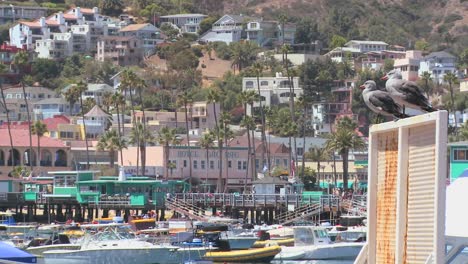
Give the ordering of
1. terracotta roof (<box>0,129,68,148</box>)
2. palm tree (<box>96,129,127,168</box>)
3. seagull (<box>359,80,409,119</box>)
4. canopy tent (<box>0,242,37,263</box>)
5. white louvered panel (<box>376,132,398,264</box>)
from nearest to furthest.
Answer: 1. white louvered panel (<box>376,132,398,264</box>)
2. seagull (<box>359,80,409,119</box>)
3. canopy tent (<box>0,242,37,263</box>)
4. palm tree (<box>96,129,127,168</box>)
5. terracotta roof (<box>0,129,68,148</box>)

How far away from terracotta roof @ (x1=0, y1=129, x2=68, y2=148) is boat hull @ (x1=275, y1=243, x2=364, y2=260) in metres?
81.1

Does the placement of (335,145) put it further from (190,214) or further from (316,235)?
(316,235)

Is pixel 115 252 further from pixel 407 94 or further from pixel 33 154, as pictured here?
pixel 33 154

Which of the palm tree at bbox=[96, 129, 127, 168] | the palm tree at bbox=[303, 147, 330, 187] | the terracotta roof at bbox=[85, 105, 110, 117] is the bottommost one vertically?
the palm tree at bbox=[303, 147, 330, 187]

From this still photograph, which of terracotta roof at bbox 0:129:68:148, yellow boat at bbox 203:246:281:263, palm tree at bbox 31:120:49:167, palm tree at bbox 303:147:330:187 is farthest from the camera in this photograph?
palm tree at bbox 303:147:330:187

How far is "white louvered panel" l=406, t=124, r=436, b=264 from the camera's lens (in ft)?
53.3

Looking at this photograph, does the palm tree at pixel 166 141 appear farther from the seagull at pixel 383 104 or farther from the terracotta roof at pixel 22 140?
the seagull at pixel 383 104

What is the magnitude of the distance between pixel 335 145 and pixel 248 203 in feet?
84.5

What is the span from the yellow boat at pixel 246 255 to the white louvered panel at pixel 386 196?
170 feet

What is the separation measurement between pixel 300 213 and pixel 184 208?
8.89 meters

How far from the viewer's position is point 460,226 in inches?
698

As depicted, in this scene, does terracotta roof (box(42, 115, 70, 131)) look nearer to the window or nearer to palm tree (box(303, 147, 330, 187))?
palm tree (box(303, 147, 330, 187))

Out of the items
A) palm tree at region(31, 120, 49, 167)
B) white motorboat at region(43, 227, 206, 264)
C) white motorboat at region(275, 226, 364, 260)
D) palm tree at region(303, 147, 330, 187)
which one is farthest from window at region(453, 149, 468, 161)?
palm tree at region(31, 120, 49, 167)

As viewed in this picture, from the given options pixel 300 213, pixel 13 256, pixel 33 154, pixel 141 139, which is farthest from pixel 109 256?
pixel 141 139
